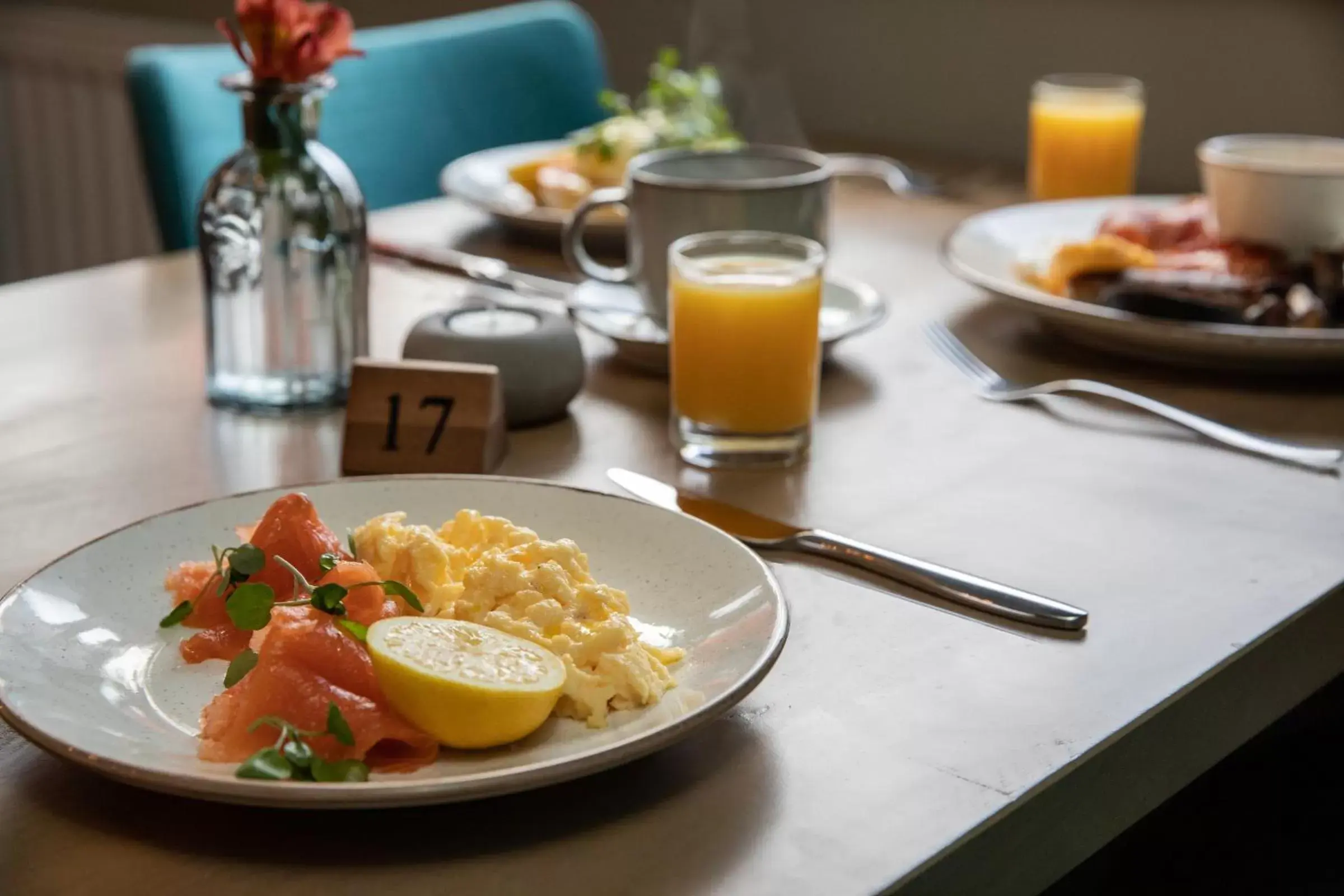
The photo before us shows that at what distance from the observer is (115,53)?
3471 millimetres

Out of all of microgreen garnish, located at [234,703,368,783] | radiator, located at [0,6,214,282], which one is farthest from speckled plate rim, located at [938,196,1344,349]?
radiator, located at [0,6,214,282]

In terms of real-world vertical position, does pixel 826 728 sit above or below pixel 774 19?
below

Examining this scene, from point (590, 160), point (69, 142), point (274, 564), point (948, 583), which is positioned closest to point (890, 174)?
point (590, 160)

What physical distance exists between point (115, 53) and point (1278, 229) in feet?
9.10

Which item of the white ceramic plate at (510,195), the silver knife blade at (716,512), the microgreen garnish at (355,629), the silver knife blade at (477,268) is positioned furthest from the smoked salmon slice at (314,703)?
the white ceramic plate at (510,195)

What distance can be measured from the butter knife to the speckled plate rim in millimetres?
454

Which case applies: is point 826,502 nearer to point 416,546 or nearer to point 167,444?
point 416,546

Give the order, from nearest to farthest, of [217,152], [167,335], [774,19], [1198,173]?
[167,335], [217,152], [1198,173], [774,19]

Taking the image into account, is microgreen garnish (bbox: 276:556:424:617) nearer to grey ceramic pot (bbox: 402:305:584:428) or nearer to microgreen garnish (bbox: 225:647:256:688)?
microgreen garnish (bbox: 225:647:256:688)

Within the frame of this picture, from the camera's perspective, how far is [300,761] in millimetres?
623

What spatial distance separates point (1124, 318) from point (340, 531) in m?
0.72

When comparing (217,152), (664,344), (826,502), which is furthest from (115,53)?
(826,502)

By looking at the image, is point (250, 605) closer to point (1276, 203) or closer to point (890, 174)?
point (1276, 203)

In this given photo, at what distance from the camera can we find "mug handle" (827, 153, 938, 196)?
6.61 ft
